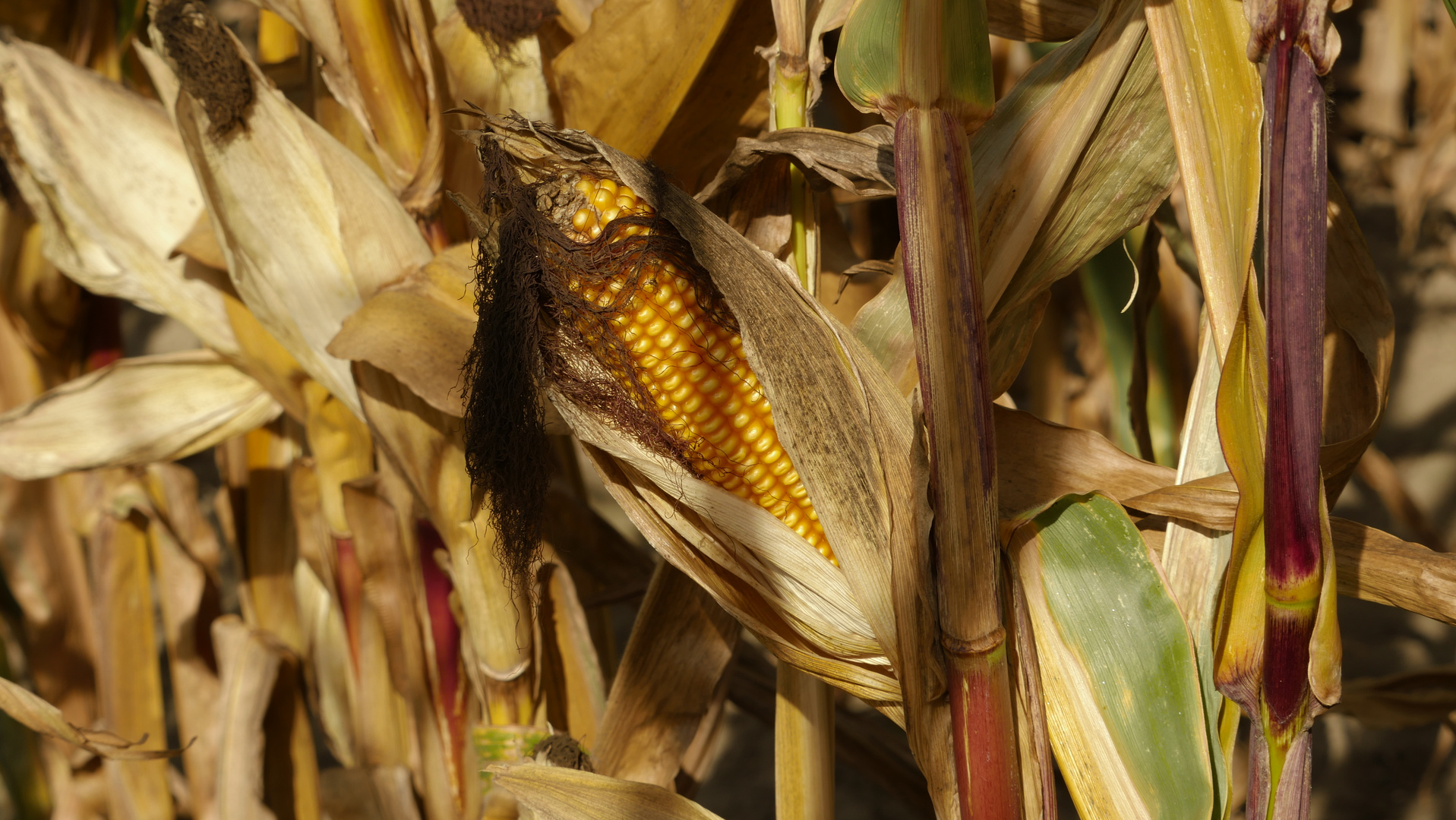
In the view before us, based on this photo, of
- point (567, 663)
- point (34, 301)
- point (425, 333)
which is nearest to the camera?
point (425, 333)

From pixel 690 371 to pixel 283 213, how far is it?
15.6 inches

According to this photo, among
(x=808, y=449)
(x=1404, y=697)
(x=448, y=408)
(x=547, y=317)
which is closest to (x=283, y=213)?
(x=448, y=408)

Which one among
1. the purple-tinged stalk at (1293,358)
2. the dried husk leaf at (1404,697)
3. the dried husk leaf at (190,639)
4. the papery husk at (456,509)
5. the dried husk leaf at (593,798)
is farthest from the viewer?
the dried husk leaf at (190,639)

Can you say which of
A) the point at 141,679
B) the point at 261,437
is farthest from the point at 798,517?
the point at 141,679

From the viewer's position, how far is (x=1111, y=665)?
0.44 meters

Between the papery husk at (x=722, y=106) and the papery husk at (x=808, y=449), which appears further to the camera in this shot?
the papery husk at (x=722, y=106)

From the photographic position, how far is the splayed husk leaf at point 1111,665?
428 millimetres

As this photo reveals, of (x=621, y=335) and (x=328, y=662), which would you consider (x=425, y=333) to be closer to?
(x=621, y=335)

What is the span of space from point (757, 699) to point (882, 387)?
64 cm

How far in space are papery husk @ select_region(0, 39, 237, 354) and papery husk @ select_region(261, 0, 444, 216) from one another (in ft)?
0.81

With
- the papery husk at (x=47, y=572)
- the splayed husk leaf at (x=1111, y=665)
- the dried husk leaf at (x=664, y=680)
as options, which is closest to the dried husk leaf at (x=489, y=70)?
the dried husk leaf at (x=664, y=680)

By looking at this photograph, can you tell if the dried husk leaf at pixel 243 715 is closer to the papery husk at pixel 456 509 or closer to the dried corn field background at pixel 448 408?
the dried corn field background at pixel 448 408

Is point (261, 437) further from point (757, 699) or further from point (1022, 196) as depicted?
point (1022, 196)

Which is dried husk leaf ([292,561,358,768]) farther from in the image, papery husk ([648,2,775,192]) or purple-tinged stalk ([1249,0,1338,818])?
purple-tinged stalk ([1249,0,1338,818])
